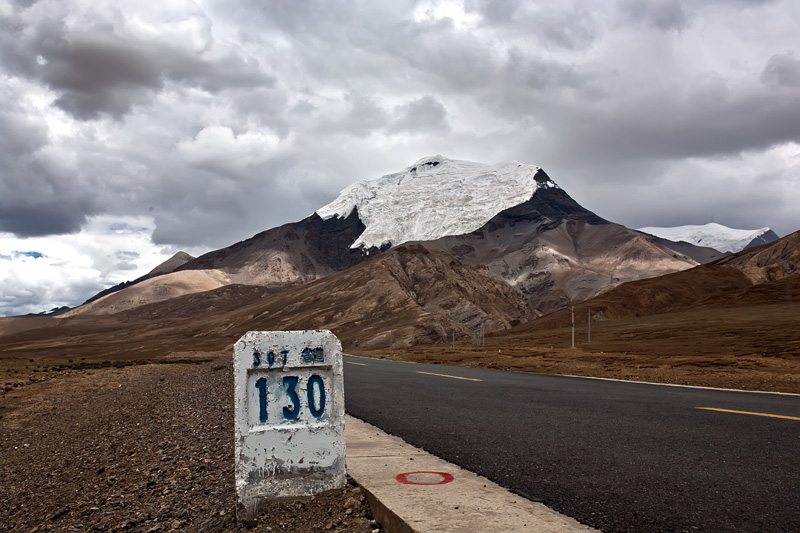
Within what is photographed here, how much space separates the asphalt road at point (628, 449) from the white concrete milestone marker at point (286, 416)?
5.79 feet

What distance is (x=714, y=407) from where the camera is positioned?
32.2 feet

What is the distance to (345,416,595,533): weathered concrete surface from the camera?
13.3 ft

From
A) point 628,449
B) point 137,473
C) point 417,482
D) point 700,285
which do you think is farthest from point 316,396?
point 700,285

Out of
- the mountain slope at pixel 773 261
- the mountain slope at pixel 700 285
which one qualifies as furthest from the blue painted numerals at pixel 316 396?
the mountain slope at pixel 773 261

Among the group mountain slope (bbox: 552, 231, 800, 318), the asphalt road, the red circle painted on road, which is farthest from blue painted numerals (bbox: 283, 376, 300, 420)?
A: mountain slope (bbox: 552, 231, 800, 318)

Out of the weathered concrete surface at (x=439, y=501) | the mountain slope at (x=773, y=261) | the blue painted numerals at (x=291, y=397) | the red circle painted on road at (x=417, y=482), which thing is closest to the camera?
the weathered concrete surface at (x=439, y=501)

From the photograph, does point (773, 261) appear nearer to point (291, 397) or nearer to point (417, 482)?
point (417, 482)

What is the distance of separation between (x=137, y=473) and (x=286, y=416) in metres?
5.13

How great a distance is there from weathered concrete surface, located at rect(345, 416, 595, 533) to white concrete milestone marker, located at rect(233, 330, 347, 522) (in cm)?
55

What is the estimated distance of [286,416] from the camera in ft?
15.9

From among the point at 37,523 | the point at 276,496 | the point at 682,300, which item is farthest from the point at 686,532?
the point at 682,300

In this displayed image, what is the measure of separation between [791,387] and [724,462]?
11.1 m

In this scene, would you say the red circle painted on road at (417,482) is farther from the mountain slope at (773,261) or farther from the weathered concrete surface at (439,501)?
the mountain slope at (773,261)

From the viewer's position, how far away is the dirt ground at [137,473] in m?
4.93
